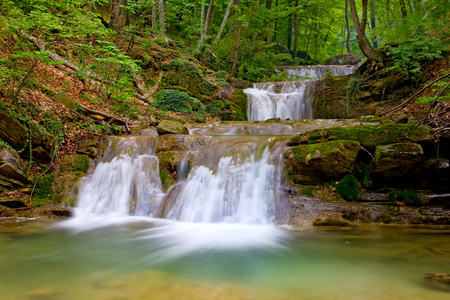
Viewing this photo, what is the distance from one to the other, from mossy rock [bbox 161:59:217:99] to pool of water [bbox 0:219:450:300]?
930 cm

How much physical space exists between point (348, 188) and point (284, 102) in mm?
8125

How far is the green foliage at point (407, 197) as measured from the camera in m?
5.07

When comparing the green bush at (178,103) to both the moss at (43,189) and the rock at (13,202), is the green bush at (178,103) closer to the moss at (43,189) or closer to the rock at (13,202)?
the moss at (43,189)

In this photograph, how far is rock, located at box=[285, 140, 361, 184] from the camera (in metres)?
5.33

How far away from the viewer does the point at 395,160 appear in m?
5.16

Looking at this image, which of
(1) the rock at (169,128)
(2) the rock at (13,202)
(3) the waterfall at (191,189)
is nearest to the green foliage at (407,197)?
(3) the waterfall at (191,189)

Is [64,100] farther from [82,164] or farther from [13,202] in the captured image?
[13,202]

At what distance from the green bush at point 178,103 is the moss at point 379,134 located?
23.2ft

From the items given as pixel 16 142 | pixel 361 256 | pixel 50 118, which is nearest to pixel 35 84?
pixel 50 118

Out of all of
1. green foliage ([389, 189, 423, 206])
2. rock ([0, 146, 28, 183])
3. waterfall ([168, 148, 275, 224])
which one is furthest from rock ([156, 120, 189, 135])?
green foliage ([389, 189, 423, 206])

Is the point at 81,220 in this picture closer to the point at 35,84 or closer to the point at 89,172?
the point at 89,172

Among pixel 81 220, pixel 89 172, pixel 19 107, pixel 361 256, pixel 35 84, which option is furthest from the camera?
pixel 35 84

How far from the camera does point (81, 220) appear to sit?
5926 millimetres

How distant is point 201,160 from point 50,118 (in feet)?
14.2
